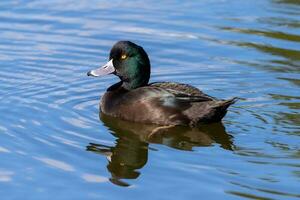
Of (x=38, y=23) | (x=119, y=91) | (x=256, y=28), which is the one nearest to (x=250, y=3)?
(x=256, y=28)

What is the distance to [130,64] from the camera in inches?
465

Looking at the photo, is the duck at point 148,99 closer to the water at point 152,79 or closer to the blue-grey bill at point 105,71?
the blue-grey bill at point 105,71

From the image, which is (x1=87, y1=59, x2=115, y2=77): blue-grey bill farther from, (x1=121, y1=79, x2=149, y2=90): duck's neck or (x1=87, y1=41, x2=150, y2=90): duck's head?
(x1=121, y1=79, x2=149, y2=90): duck's neck

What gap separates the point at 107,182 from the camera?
8.96 metres

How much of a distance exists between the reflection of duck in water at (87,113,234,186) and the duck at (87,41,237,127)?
0.11 meters

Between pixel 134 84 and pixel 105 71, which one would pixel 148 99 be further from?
pixel 105 71

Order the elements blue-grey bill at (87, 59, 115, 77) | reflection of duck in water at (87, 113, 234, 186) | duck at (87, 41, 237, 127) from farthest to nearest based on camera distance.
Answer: blue-grey bill at (87, 59, 115, 77)
duck at (87, 41, 237, 127)
reflection of duck in water at (87, 113, 234, 186)

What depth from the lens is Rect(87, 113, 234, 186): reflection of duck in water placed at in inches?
378

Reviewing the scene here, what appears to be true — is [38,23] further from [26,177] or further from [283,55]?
[26,177]

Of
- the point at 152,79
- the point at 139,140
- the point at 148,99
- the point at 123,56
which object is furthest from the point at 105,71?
the point at 139,140

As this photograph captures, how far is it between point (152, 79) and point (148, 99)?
6.36 ft

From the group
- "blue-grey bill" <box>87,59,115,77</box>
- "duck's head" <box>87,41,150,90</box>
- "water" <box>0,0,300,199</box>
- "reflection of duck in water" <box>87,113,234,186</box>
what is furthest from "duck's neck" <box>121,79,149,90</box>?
"reflection of duck in water" <box>87,113,234,186</box>

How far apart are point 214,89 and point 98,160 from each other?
3.34 m

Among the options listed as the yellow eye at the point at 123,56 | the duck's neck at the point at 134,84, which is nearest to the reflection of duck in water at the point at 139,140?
the duck's neck at the point at 134,84
